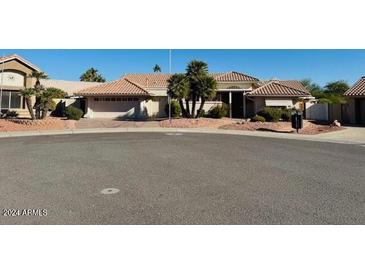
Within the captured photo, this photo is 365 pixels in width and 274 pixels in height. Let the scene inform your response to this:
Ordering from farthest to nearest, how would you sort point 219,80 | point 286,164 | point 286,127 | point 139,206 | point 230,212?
point 219,80, point 286,127, point 286,164, point 139,206, point 230,212

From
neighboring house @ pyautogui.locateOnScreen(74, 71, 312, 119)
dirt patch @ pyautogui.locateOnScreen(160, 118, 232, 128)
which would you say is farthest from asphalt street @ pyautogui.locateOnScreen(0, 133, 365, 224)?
neighboring house @ pyautogui.locateOnScreen(74, 71, 312, 119)

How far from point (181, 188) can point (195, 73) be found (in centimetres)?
2156

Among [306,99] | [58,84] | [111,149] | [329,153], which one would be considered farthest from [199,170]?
[58,84]

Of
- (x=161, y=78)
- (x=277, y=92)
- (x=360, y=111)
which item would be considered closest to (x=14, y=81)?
(x=161, y=78)

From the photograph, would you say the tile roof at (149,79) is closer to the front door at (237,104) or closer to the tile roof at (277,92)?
the front door at (237,104)

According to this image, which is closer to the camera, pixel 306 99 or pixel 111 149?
pixel 111 149

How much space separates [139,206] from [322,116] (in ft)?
97.2

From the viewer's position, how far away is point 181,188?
661cm

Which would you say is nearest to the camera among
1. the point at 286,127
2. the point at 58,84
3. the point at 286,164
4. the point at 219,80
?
the point at 286,164

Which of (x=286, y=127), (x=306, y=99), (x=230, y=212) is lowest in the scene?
(x=230, y=212)

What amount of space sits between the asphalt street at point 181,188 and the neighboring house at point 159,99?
1882 centimetres

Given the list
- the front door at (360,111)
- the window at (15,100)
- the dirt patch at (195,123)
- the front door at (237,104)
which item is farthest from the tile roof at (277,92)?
the window at (15,100)

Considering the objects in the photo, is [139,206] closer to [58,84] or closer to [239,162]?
[239,162]

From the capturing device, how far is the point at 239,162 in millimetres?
9859
